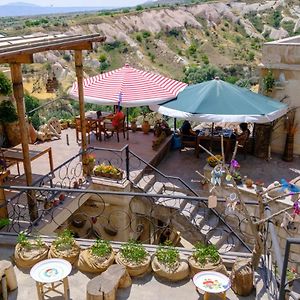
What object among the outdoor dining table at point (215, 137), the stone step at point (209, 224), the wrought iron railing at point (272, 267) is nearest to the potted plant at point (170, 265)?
the wrought iron railing at point (272, 267)

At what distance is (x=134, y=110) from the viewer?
29719 mm

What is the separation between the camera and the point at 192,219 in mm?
9570

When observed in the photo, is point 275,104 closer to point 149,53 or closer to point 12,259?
point 12,259

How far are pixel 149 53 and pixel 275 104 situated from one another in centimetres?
7935

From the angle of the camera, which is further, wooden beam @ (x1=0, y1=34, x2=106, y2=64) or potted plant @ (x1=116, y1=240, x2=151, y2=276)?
wooden beam @ (x1=0, y1=34, x2=106, y2=64)

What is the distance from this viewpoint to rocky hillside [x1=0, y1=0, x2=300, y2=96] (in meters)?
74.5

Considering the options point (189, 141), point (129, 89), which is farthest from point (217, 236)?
point (129, 89)

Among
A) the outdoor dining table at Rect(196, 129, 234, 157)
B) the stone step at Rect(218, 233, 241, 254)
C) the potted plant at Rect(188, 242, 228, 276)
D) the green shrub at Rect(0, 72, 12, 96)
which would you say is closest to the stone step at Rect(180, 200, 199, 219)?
the stone step at Rect(218, 233, 241, 254)

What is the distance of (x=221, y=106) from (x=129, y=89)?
9.56 feet

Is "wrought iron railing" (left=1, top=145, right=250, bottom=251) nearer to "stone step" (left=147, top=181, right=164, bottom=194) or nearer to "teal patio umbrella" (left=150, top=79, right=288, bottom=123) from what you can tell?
"stone step" (left=147, top=181, right=164, bottom=194)

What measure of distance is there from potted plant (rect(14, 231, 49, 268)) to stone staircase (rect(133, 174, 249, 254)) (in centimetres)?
365

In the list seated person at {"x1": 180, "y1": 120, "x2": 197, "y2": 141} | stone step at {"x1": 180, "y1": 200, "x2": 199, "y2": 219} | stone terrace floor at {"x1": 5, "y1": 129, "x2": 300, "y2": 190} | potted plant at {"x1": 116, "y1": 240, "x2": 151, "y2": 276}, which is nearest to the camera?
potted plant at {"x1": 116, "y1": 240, "x2": 151, "y2": 276}

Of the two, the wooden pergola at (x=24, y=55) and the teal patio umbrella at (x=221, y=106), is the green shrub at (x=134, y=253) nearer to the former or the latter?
the wooden pergola at (x=24, y=55)

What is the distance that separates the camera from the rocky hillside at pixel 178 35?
74500mm
